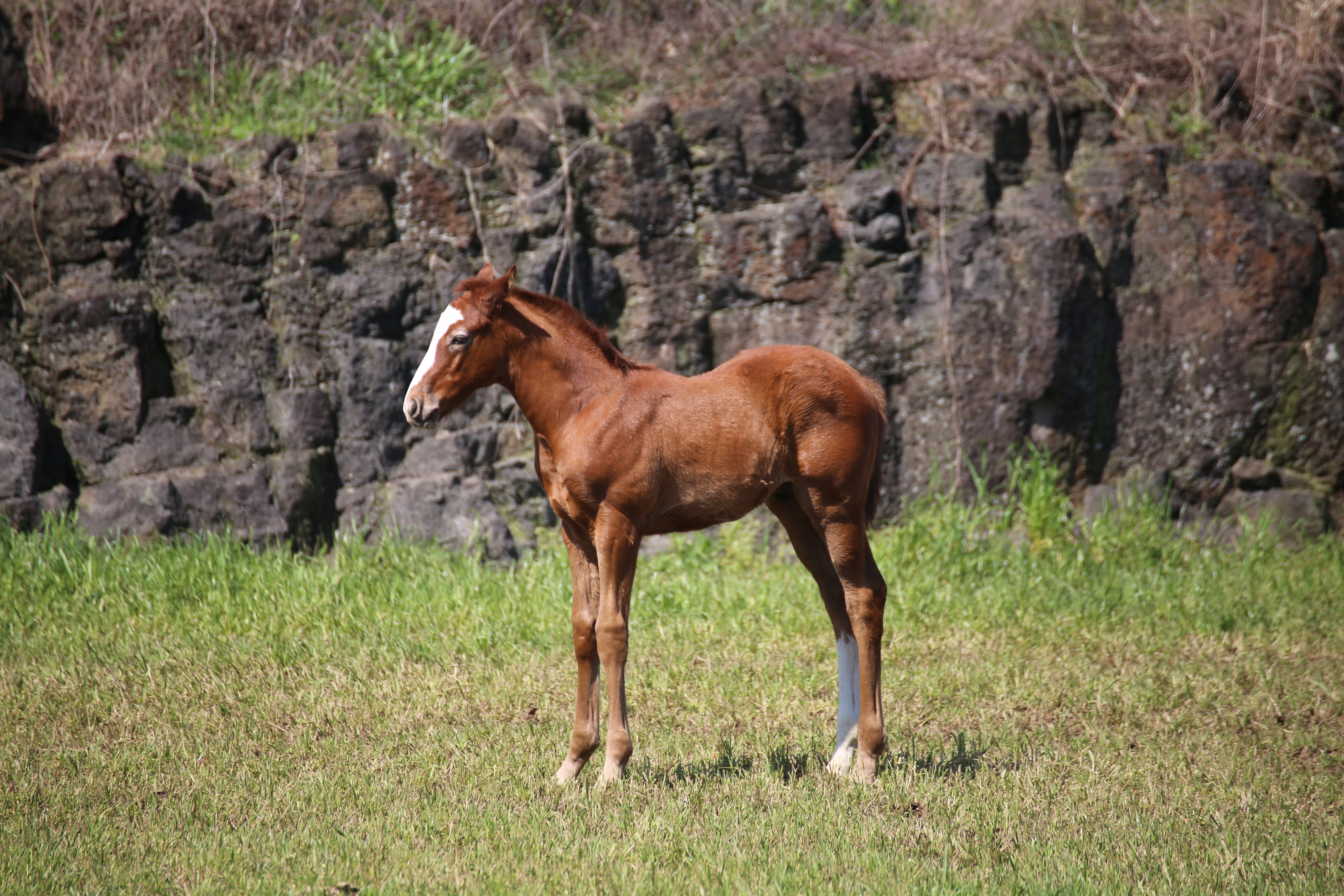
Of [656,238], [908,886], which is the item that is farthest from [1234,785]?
[656,238]

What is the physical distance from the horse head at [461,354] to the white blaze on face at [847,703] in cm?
208

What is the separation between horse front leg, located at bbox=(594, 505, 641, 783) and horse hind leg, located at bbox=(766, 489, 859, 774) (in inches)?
33.3

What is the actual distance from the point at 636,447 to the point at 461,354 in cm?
85

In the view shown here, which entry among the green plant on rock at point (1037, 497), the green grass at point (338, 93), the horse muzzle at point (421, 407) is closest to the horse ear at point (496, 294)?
the horse muzzle at point (421, 407)

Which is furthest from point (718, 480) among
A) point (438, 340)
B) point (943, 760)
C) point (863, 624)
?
point (943, 760)

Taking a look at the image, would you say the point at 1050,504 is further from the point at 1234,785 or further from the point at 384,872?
the point at 384,872

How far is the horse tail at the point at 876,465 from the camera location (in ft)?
16.1

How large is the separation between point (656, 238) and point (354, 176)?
2.36 m

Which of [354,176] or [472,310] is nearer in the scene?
[472,310]

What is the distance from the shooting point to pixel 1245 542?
8.20 metres

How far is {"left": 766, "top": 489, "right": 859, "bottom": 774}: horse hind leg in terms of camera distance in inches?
192

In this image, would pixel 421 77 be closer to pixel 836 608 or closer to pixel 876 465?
pixel 876 465

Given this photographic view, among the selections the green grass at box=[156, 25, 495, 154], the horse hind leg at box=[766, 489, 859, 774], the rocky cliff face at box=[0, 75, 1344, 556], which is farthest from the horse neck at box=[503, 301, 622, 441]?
the green grass at box=[156, 25, 495, 154]

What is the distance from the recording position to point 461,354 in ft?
14.8
